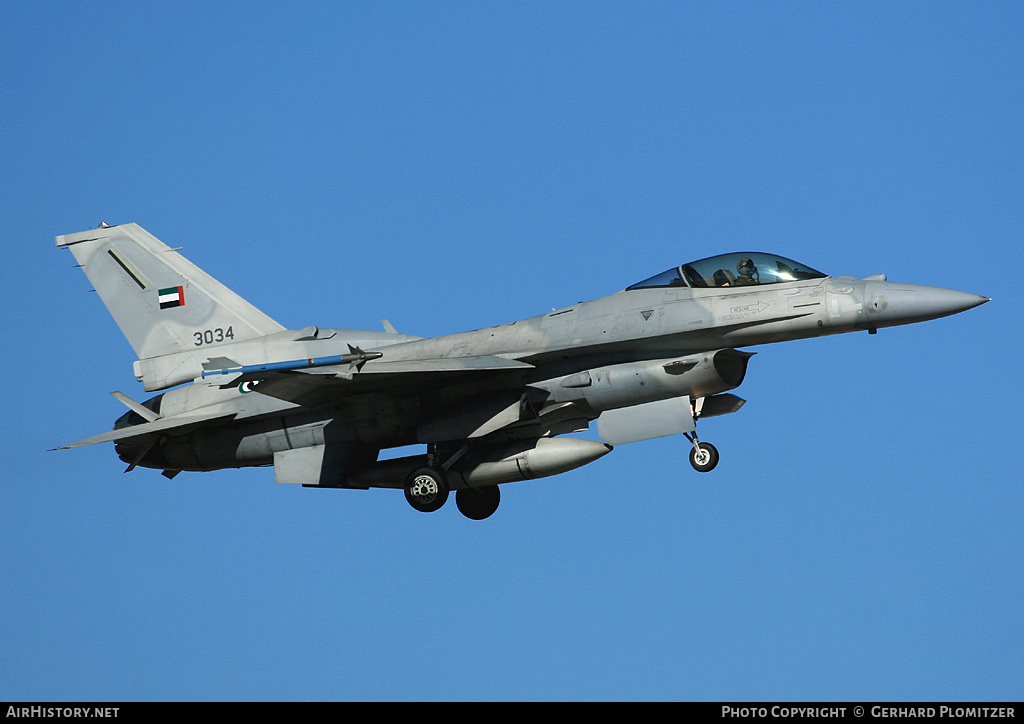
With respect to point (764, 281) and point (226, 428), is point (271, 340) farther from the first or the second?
point (764, 281)

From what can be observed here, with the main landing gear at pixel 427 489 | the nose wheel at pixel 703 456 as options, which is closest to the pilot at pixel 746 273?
the nose wheel at pixel 703 456

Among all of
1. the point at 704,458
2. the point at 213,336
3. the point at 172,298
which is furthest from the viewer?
the point at 172,298

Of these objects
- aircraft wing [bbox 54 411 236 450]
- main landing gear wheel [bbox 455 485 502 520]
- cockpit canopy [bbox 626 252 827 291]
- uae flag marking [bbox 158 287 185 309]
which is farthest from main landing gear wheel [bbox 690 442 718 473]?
uae flag marking [bbox 158 287 185 309]

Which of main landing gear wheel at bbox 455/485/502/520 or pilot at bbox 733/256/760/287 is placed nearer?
pilot at bbox 733/256/760/287

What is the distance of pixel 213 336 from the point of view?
20312 mm

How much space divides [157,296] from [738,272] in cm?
961

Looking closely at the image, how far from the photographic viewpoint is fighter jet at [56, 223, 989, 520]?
17.1m

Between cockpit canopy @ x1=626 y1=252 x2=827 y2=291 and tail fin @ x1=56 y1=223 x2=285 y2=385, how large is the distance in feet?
22.2

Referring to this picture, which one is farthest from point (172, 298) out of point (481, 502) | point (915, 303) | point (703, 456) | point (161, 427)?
point (915, 303)

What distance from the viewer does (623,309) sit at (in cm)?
1773

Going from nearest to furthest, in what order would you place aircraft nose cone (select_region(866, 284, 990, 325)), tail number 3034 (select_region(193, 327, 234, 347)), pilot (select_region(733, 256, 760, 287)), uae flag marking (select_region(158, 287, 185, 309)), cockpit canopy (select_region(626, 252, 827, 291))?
aircraft nose cone (select_region(866, 284, 990, 325)) < cockpit canopy (select_region(626, 252, 827, 291)) < pilot (select_region(733, 256, 760, 287)) < tail number 3034 (select_region(193, 327, 234, 347)) < uae flag marking (select_region(158, 287, 185, 309))

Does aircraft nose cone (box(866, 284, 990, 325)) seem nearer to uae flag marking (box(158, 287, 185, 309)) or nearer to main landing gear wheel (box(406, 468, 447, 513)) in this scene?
main landing gear wheel (box(406, 468, 447, 513))

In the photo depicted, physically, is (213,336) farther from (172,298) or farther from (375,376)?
(375,376)
